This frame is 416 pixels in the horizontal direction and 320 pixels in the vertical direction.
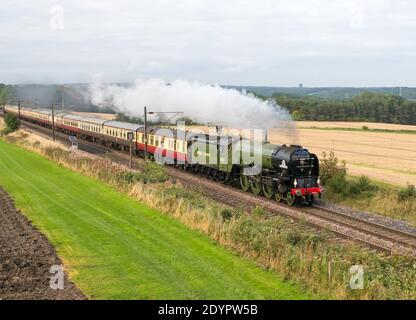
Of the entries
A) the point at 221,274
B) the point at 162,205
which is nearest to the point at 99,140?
the point at 162,205

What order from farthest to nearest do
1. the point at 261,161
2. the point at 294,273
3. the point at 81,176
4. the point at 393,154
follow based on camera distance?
the point at 393,154, the point at 81,176, the point at 261,161, the point at 294,273

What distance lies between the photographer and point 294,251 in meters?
15.2

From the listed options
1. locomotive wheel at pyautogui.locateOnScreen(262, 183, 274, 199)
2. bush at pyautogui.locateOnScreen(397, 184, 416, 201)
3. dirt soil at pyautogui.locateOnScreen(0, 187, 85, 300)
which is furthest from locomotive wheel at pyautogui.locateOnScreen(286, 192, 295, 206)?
dirt soil at pyautogui.locateOnScreen(0, 187, 85, 300)

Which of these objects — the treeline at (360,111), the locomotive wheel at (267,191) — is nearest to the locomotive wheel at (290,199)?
the locomotive wheel at (267,191)

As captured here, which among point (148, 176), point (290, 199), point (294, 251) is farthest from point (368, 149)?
point (294, 251)

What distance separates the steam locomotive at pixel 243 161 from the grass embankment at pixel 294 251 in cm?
466

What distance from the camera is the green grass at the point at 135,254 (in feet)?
41.3

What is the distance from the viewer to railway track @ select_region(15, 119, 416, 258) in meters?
18.9

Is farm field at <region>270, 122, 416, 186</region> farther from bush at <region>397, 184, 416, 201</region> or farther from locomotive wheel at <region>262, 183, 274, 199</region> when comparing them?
locomotive wheel at <region>262, 183, 274, 199</region>

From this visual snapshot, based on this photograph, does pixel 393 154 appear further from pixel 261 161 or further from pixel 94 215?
pixel 94 215

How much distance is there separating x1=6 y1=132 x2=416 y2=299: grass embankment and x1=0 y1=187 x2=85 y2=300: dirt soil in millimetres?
5541

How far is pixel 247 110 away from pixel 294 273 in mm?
22915

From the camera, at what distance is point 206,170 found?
35.2 m

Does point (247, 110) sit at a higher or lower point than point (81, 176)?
higher
